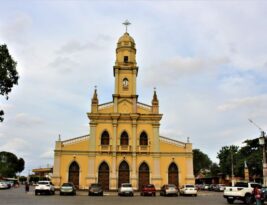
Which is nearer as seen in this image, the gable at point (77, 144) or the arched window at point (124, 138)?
the gable at point (77, 144)

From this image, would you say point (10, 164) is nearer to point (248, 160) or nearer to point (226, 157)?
point (226, 157)

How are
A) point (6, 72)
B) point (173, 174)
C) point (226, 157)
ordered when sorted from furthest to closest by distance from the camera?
point (226, 157), point (173, 174), point (6, 72)

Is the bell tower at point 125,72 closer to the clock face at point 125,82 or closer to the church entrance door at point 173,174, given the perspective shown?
the clock face at point 125,82

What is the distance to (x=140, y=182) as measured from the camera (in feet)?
156

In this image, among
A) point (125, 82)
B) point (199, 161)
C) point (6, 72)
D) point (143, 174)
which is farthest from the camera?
point (199, 161)

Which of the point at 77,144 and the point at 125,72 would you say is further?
the point at 125,72

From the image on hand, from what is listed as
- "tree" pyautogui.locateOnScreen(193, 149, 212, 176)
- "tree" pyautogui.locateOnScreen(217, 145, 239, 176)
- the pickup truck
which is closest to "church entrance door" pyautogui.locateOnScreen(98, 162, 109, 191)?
the pickup truck

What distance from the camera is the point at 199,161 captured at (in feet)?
371

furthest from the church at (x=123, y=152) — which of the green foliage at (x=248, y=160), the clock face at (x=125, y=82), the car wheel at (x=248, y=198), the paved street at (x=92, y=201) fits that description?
the car wheel at (x=248, y=198)

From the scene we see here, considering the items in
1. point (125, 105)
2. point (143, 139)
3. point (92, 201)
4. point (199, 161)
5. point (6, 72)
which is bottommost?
point (92, 201)

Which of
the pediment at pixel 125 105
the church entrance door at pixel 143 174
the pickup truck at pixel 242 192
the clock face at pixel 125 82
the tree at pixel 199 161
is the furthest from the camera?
the tree at pixel 199 161

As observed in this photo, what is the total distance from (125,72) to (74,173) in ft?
52.5

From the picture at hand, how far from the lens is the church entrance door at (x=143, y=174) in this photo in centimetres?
4753

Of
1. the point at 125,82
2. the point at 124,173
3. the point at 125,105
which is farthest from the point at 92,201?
the point at 125,82
